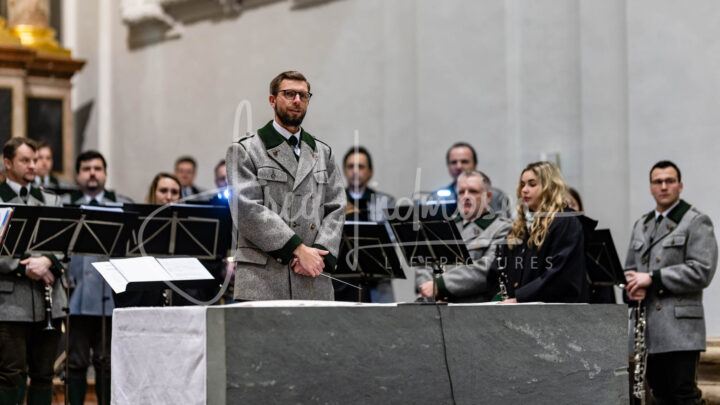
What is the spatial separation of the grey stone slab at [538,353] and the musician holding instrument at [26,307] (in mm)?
3266

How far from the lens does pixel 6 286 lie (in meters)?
6.57

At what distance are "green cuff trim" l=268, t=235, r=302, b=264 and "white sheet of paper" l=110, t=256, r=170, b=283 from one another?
25.3 inches

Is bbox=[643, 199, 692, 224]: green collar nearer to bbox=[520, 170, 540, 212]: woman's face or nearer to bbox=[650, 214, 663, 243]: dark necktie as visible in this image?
bbox=[650, 214, 663, 243]: dark necktie

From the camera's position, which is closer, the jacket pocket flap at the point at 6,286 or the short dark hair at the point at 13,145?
the jacket pocket flap at the point at 6,286

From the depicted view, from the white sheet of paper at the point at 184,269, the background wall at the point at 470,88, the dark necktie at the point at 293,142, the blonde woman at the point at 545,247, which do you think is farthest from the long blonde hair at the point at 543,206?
the background wall at the point at 470,88

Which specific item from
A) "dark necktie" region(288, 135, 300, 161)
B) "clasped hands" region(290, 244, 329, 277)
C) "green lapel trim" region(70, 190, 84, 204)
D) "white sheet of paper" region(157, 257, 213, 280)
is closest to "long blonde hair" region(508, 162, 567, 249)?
"clasped hands" region(290, 244, 329, 277)

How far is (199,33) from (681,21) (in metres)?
6.36

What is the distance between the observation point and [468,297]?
7.00 m

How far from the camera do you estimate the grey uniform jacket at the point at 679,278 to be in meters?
6.64

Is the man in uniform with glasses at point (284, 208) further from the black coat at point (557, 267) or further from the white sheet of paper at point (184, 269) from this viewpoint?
the black coat at point (557, 267)

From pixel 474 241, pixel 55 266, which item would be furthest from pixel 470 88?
pixel 55 266

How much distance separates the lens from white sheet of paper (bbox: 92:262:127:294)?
534 cm

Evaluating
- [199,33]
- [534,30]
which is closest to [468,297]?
[534,30]

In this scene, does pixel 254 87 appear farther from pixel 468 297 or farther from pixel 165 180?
pixel 468 297
